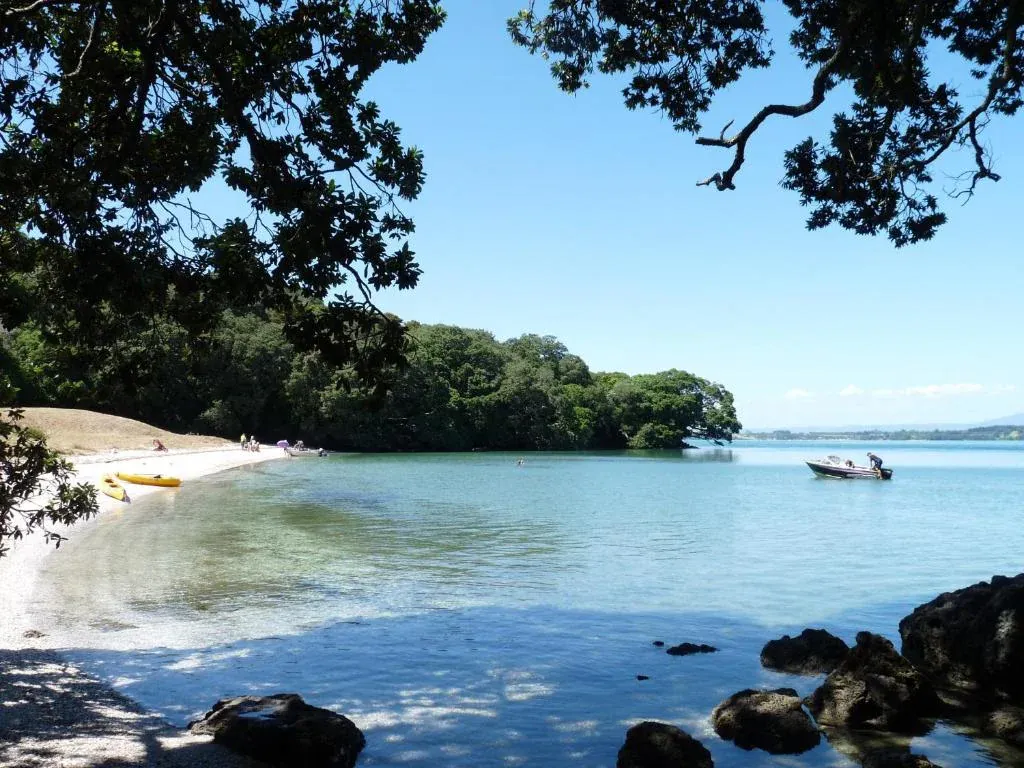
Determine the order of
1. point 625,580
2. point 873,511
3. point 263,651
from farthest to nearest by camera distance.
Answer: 1. point 873,511
2. point 625,580
3. point 263,651

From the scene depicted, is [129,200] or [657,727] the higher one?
[129,200]

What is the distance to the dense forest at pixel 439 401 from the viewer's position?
228 ft

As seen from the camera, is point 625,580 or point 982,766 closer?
point 982,766

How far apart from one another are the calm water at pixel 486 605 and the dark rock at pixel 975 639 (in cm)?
145

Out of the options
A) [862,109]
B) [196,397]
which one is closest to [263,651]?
[862,109]

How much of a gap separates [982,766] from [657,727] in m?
3.02

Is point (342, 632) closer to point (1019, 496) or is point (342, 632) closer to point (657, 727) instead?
point (657, 727)

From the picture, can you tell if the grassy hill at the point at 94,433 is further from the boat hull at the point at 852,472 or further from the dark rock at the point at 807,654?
the boat hull at the point at 852,472

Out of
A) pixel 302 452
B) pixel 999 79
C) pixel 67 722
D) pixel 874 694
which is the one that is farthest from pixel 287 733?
pixel 302 452

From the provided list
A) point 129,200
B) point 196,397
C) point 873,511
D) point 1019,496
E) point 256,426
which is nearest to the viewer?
point 129,200

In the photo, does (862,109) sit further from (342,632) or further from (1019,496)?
(1019,496)

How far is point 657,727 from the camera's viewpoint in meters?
6.42

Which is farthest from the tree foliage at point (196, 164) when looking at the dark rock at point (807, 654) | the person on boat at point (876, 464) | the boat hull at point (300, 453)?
the boat hull at point (300, 453)

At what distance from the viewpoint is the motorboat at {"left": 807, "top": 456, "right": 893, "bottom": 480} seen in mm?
47800
